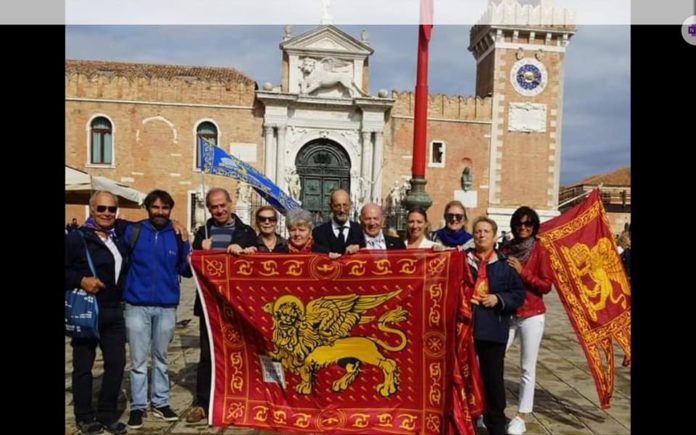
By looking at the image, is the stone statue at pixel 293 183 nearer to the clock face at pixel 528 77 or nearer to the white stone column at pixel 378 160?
the white stone column at pixel 378 160

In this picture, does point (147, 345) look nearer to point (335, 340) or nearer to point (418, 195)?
point (335, 340)

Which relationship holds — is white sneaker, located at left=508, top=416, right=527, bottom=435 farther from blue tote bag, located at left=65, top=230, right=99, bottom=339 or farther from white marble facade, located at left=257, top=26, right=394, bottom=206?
white marble facade, located at left=257, top=26, right=394, bottom=206

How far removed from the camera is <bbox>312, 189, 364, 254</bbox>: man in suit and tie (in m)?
4.87

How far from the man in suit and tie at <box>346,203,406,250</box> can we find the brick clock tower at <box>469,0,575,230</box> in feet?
68.9

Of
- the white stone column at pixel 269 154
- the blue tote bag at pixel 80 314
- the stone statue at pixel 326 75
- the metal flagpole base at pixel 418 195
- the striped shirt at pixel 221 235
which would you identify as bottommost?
the blue tote bag at pixel 80 314

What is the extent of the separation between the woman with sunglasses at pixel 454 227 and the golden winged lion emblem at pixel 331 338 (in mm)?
1209

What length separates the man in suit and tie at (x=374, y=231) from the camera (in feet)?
15.5

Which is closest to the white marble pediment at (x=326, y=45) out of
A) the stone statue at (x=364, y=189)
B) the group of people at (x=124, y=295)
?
the stone statue at (x=364, y=189)

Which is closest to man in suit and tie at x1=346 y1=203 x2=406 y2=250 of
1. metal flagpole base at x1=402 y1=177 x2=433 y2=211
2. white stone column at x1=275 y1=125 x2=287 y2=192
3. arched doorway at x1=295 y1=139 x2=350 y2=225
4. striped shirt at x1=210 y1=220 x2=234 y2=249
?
striped shirt at x1=210 y1=220 x2=234 y2=249

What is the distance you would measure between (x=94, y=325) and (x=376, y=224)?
2329 mm

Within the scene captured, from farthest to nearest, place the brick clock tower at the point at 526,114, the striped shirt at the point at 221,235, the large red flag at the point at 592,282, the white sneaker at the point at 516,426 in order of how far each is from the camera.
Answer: the brick clock tower at the point at 526,114
the large red flag at the point at 592,282
the striped shirt at the point at 221,235
the white sneaker at the point at 516,426
